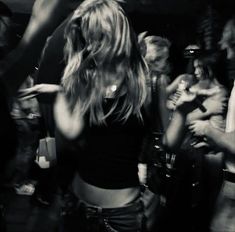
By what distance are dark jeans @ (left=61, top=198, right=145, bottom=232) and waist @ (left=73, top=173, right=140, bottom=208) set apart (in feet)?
0.09

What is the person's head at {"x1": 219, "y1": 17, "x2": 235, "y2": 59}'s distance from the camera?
2.75 m

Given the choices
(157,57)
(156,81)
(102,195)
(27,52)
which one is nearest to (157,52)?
(157,57)

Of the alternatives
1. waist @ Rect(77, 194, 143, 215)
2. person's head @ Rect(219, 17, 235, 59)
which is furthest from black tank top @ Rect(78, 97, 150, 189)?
person's head @ Rect(219, 17, 235, 59)

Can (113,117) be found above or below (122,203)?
above

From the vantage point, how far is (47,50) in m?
2.65

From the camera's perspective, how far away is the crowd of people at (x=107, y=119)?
102 inches

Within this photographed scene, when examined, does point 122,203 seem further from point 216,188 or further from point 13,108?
point 13,108

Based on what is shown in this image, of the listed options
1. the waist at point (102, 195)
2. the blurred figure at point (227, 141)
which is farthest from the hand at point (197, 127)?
the waist at point (102, 195)

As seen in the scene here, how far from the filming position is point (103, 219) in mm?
2584

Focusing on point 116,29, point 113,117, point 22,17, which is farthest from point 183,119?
point 22,17

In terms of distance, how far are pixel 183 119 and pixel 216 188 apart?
1.50 feet

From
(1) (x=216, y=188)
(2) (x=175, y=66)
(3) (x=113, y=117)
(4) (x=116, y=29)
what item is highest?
(4) (x=116, y=29)

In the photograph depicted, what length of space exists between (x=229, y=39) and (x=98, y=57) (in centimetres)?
78

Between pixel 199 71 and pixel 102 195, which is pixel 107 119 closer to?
pixel 102 195
